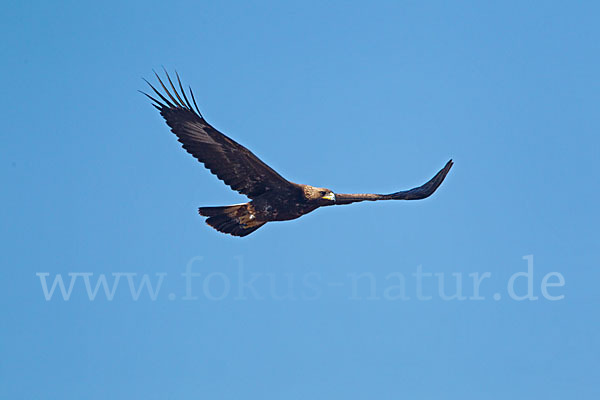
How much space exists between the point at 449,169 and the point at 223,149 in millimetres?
3212

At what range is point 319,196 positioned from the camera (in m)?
16.6

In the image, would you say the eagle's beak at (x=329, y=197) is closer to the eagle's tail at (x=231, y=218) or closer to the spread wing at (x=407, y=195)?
the spread wing at (x=407, y=195)

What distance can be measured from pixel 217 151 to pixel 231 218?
3.19 feet

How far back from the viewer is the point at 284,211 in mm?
16641

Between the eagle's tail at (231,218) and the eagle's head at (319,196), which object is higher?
the eagle's head at (319,196)

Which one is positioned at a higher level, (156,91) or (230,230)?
(156,91)

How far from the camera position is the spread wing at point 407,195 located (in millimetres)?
16609

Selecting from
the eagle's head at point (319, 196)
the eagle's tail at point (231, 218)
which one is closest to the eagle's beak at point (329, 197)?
the eagle's head at point (319, 196)

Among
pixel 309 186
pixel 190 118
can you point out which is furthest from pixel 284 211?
pixel 190 118

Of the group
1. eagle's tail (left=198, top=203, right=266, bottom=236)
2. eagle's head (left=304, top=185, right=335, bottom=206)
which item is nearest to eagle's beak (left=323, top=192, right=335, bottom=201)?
eagle's head (left=304, top=185, right=335, bottom=206)

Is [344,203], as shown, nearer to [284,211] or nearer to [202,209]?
[284,211]

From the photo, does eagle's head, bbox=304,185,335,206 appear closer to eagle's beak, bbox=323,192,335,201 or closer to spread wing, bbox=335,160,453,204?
eagle's beak, bbox=323,192,335,201

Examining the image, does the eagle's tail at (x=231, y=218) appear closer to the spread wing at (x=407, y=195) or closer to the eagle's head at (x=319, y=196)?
the eagle's head at (x=319, y=196)

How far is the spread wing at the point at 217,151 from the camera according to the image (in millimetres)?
16281
